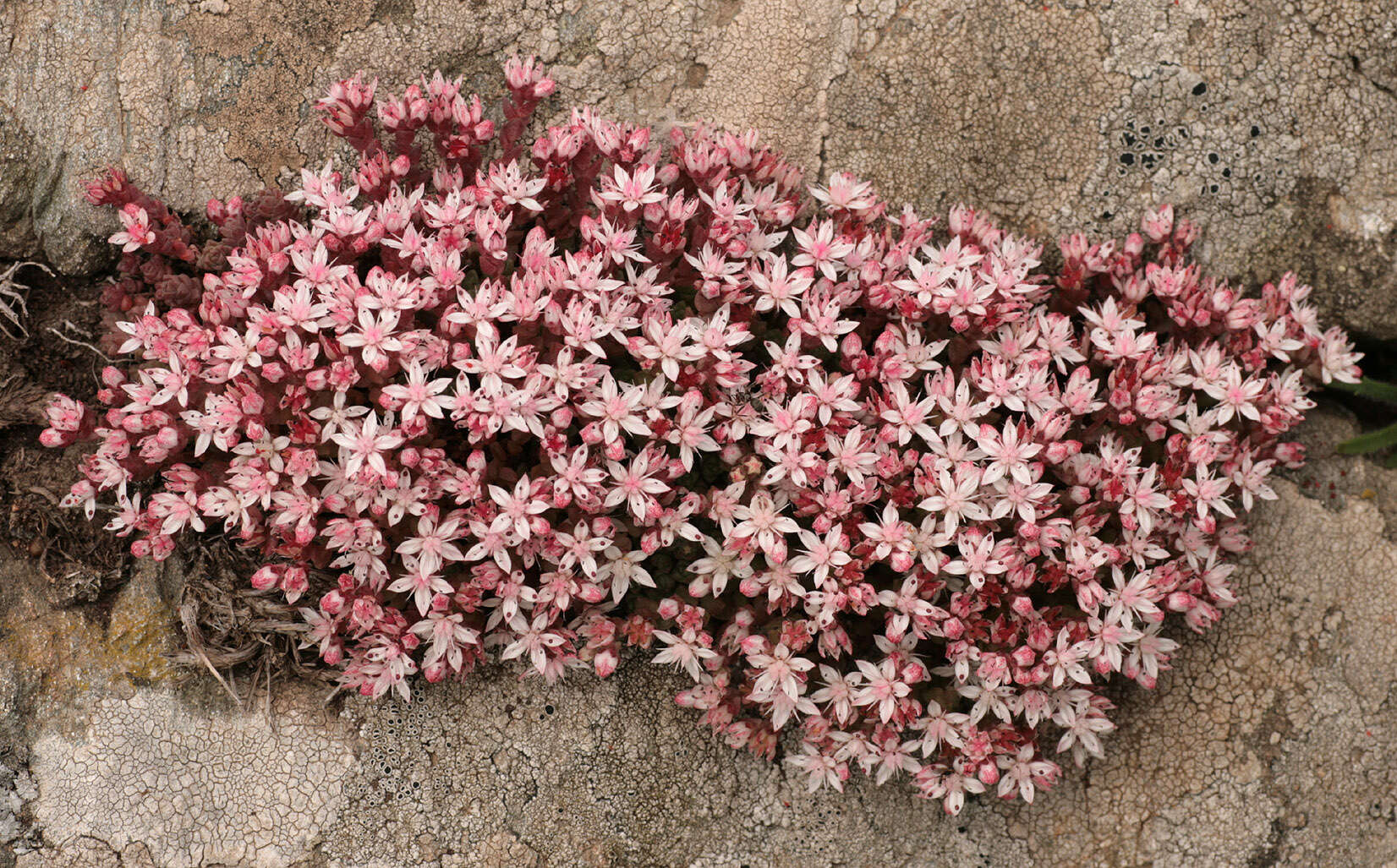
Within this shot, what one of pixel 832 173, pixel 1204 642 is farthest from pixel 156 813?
pixel 1204 642

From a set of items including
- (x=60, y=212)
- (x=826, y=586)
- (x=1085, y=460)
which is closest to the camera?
(x=826, y=586)

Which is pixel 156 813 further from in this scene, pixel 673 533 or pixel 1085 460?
pixel 1085 460

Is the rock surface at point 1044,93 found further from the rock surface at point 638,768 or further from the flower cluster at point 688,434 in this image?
the rock surface at point 638,768

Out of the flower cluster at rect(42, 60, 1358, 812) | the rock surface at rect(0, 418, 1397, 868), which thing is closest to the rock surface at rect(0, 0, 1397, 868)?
the rock surface at rect(0, 418, 1397, 868)

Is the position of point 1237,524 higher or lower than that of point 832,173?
lower

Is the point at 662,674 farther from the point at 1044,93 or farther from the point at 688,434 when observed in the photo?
the point at 1044,93
